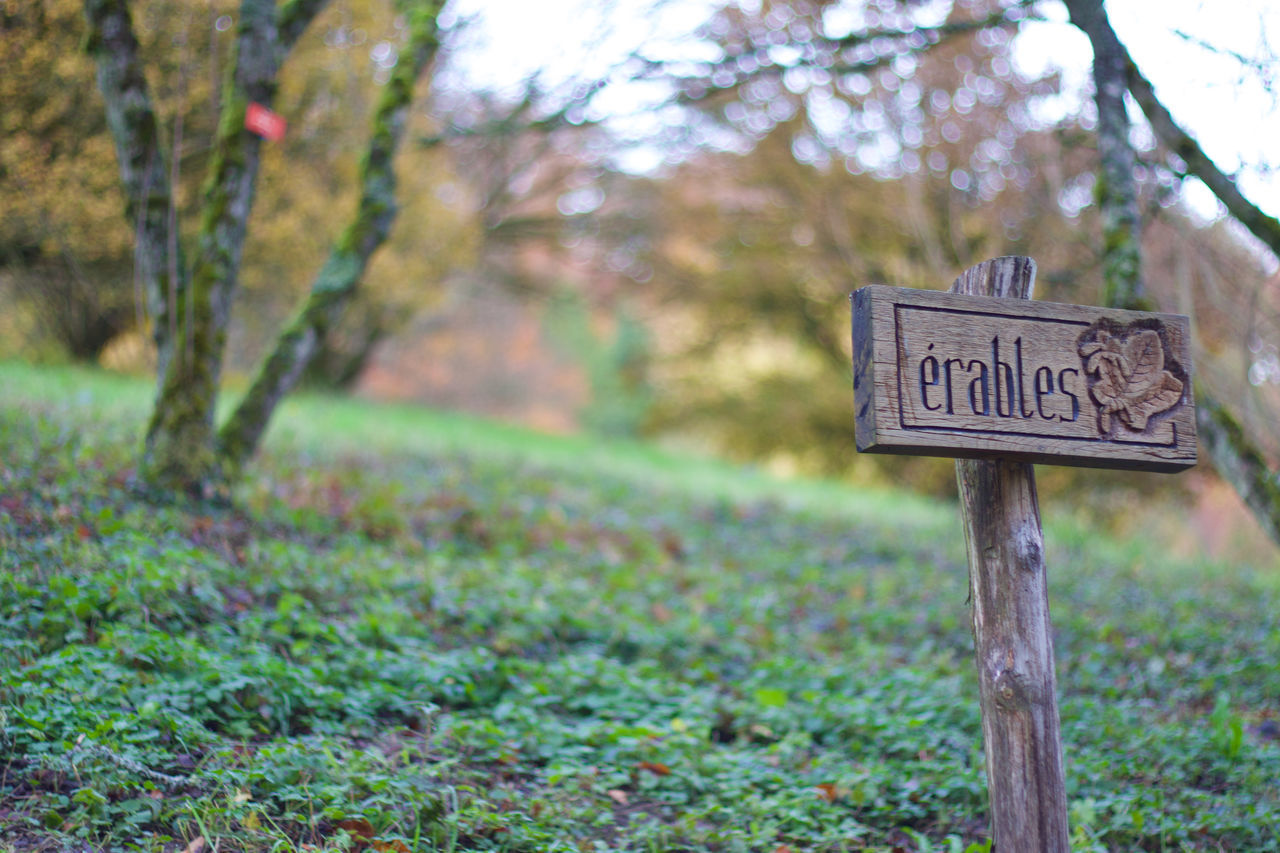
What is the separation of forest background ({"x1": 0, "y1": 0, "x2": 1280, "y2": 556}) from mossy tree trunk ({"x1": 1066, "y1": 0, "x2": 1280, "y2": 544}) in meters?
0.12

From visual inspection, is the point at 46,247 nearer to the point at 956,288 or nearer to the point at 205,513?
the point at 205,513

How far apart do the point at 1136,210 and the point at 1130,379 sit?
7.73 ft

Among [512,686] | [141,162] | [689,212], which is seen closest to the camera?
[512,686]

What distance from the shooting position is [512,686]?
12.8 ft

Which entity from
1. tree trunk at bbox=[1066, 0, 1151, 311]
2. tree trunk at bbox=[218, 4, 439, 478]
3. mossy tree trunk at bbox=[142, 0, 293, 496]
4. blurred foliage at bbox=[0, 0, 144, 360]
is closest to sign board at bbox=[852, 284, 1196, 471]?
tree trunk at bbox=[1066, 0, 1151, 311]

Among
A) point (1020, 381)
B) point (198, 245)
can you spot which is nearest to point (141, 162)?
point (198, 245)

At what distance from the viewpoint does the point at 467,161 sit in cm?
1237

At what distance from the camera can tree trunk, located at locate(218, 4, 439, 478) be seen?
5504 mm

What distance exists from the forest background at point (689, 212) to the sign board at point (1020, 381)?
185 cm

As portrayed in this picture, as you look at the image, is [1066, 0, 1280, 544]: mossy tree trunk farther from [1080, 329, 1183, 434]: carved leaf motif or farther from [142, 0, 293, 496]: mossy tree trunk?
[142, 0, 293, 496]: mossy tree trunk

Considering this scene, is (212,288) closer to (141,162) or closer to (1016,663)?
(141,162)

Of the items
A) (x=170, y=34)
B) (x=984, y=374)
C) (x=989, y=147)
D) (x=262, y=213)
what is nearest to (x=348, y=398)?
(x=262, y=213)

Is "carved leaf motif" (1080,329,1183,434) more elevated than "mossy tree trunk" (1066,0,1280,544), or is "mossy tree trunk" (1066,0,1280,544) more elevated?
"mossy tree trunk" (1066,0,1280,544)

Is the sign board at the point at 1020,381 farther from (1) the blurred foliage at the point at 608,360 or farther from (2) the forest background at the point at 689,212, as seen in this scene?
(1) the blurred foliage at the point at 608,360
